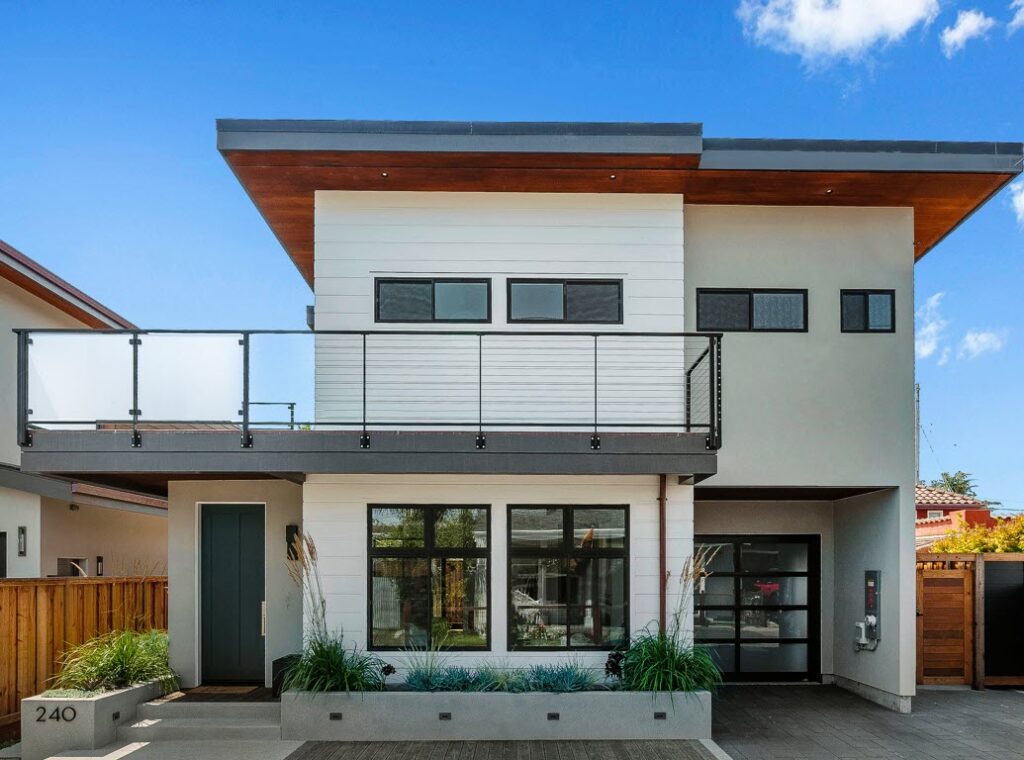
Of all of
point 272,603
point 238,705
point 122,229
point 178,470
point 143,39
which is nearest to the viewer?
point 178,470

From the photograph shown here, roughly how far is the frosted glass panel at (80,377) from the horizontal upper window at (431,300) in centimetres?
285

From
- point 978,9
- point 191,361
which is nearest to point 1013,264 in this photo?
point 978,9

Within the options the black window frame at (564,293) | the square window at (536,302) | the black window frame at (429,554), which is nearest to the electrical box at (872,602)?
the black window frame at (564,293)

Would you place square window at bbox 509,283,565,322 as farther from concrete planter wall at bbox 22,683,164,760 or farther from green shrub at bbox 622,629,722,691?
concrete planter wall at bbox 22,683,164,760

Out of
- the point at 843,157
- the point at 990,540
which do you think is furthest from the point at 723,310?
the point at 990,540

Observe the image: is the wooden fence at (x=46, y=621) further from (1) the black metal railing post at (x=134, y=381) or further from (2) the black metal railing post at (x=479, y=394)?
(2) the black metal railing post at (x=479, y=394)

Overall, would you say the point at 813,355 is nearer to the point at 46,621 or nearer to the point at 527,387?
the point at 527,387

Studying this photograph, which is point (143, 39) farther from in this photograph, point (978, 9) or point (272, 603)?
point (978, 9)

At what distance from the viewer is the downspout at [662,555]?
9.41m

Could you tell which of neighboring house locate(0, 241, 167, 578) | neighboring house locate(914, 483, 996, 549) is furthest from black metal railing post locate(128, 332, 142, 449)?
neighboring house locate(914, 483, 996, 549)

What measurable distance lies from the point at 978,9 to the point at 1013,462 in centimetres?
3022

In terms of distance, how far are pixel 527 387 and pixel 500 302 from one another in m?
1.07

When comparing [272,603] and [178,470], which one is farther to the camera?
[272,603]

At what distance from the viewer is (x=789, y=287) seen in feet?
34.2
